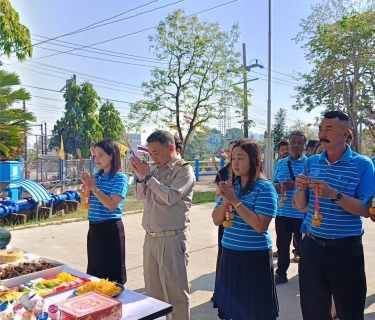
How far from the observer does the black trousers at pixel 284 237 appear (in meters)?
4.22

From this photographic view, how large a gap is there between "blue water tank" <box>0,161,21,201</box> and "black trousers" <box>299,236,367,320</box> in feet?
26.0

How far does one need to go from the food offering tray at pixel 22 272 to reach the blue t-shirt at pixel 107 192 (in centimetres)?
62

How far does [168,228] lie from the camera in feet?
8.98

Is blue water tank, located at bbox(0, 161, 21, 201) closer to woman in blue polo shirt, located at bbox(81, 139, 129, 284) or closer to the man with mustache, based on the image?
woman in blue polo shirt, located at bbox(81, 139, 129, 284)

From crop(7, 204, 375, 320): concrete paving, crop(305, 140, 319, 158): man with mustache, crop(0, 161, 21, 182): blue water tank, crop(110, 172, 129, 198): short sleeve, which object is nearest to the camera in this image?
crop(110, 172, 129, 198): short sleeve

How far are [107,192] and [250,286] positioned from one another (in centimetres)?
144

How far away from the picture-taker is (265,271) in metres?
2.38

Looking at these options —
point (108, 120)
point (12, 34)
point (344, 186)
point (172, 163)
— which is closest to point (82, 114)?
point (108, 120)

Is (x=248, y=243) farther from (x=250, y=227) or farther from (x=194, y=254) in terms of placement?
(x=194, y=254)

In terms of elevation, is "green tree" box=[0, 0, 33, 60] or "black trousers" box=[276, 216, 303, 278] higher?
"green tree" box=[0, 0, 33, 60]

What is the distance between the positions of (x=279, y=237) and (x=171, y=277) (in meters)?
2.01

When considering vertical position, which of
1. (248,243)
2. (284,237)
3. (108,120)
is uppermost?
(108,120)

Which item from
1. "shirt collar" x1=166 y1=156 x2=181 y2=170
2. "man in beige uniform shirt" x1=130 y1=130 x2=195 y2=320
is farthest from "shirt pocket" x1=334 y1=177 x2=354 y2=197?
"shirt collar" x1=166 y1=156 x2=181 y2=170

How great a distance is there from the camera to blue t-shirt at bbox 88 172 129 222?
312 cm
